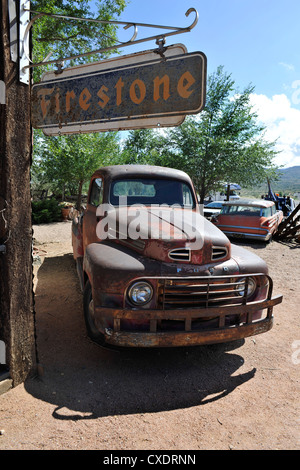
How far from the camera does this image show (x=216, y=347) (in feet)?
12.5

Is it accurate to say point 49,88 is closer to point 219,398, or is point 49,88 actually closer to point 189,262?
point 189,262

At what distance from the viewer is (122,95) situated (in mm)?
2734

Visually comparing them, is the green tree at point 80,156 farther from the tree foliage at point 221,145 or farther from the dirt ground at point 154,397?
the dirt ground at point 154,397

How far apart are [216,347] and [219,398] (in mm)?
1006

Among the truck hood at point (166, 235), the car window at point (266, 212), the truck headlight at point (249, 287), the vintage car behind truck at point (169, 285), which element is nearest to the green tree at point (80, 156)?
the car window at point (266, 212)

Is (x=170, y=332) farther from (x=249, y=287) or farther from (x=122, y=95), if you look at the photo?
(x=122, y=95)

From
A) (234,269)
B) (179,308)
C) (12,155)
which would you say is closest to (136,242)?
(179,308)

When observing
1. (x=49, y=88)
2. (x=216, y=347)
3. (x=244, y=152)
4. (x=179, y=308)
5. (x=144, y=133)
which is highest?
(x=144, y=133)

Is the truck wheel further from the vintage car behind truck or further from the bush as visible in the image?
the bush

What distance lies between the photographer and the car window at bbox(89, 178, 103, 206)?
451 cm

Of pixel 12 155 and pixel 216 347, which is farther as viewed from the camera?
pixel 216 347

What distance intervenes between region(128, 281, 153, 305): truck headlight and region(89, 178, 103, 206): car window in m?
1.86

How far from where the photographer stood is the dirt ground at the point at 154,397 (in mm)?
2283

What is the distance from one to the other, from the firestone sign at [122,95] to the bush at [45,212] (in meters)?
11.7
